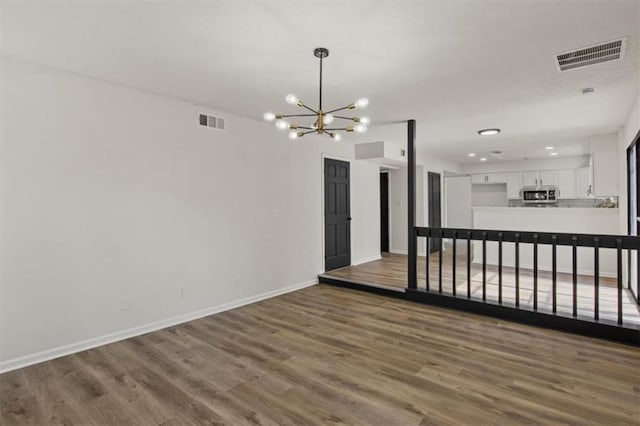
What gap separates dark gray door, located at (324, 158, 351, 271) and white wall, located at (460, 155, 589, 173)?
560cm

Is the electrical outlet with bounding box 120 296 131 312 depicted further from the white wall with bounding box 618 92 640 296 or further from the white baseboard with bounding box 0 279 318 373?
the white wall with bounding box 618 92 640 296

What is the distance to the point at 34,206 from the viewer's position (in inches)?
115

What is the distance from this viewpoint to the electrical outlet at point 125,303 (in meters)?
3.45

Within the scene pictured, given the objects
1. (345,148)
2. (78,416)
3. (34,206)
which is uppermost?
(345,148)

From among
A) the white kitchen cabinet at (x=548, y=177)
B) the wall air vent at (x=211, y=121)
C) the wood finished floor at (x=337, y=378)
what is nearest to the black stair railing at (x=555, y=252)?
the wood finished floor at (x=337, y=378)

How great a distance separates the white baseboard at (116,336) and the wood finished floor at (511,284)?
1841mm

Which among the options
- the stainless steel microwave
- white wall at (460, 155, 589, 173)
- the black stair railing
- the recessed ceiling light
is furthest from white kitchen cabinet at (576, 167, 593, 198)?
the recessed ceiling light

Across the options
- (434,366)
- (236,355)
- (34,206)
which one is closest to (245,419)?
(236,355)

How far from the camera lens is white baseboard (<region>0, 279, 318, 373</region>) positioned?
2.84 meters

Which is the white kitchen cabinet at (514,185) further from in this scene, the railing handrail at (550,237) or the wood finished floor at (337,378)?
the wood finished floor at (337,378)

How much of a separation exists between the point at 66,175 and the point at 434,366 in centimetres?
363

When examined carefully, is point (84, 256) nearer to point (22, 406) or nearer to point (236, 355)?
point (22, 406)

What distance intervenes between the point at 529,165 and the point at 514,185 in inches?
25.3

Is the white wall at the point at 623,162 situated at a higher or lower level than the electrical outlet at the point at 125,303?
higher
